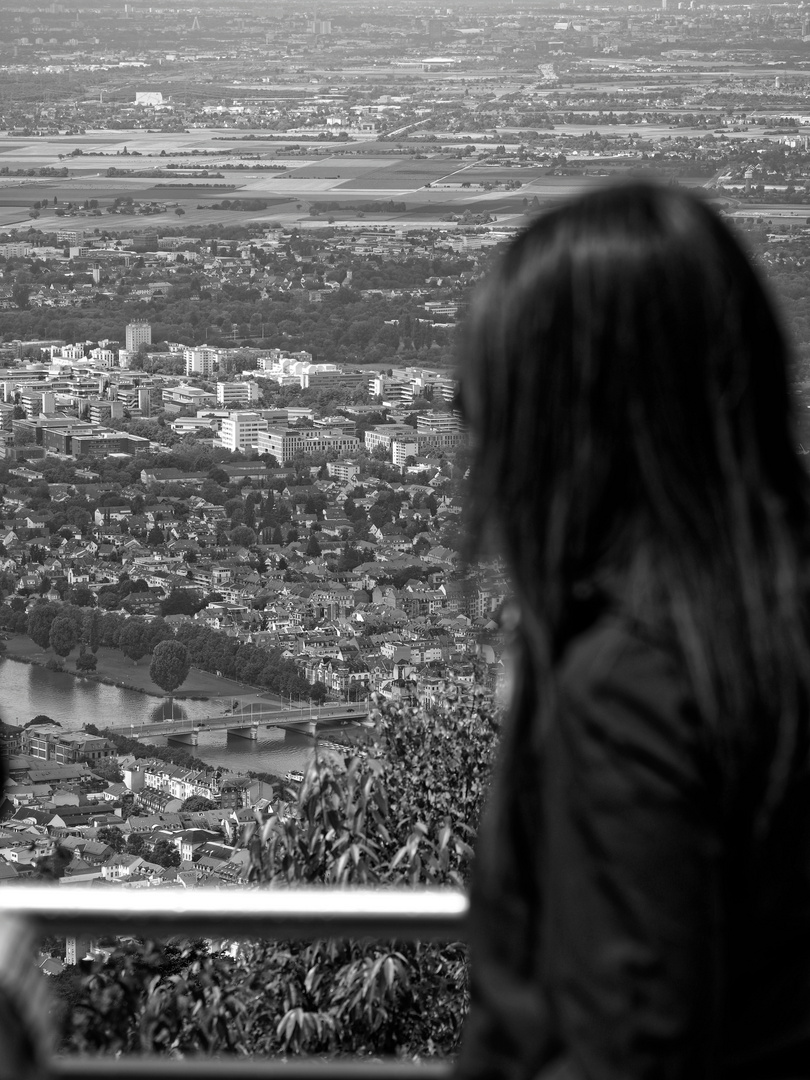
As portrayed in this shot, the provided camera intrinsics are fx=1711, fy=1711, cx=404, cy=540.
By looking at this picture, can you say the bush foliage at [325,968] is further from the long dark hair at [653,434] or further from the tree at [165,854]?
the tree at [165,854]

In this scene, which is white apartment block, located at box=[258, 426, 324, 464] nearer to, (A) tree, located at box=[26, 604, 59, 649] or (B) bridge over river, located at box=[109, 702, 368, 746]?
(A) tree, located at box=[26, 604, 59, 649]

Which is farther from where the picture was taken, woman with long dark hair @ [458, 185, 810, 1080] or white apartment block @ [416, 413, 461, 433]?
white apartment block @ [416, 413, 461, 433]

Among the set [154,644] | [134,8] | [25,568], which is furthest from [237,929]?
[134,8]

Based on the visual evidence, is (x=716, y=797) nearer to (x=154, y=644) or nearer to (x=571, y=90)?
(x=154, y=644)

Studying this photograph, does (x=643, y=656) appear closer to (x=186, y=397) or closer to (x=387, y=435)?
(x=387, y=435)

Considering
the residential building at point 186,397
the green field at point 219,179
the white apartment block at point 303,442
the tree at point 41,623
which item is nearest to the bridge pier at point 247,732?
the tree at point 41,623

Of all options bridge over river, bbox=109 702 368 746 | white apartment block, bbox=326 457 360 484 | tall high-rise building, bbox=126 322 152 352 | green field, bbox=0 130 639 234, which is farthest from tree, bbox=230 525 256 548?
green field, bbox=0 130 639 234
